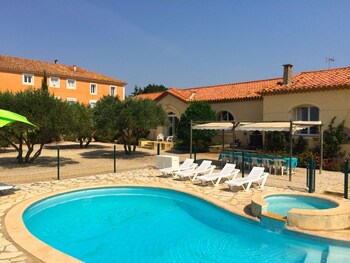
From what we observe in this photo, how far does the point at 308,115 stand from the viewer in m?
21.2

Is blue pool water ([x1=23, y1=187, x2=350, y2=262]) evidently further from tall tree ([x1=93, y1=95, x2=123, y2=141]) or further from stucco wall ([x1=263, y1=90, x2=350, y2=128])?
stucco wall ([x1=263, y1=90, x2=350, y2=128])

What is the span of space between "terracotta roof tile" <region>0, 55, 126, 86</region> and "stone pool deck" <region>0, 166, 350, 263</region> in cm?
2748

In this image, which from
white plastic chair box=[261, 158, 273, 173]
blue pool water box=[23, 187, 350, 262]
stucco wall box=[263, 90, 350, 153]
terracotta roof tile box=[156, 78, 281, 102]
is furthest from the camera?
terracotta roof tile box=[156, 78, 281, 102]

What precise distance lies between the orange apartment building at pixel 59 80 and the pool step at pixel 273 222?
30.3m

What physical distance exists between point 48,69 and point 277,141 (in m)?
31.8

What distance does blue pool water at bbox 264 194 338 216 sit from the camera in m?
10.1

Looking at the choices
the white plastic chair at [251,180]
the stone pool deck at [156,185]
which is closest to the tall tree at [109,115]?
the stone pool deck at [156,185]

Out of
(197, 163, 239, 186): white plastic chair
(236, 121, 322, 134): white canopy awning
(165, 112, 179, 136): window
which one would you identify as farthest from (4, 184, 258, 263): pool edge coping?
(165, 112, 179, 136): window

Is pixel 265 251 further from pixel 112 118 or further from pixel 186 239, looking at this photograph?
pixel 112 118

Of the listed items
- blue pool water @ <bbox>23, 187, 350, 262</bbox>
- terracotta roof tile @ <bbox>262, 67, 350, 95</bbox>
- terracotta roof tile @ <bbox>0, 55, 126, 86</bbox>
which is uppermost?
terracotta roof tile @ <bbox>0, 55, 126, 86</bbox>

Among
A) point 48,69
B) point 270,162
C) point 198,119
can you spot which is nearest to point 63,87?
point 48,69

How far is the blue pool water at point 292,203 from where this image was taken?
1012 cm

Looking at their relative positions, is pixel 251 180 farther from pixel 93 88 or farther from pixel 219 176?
pixel 93 88

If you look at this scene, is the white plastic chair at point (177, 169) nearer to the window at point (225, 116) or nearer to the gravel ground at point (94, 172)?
the gravel ground at point (94, 172)
